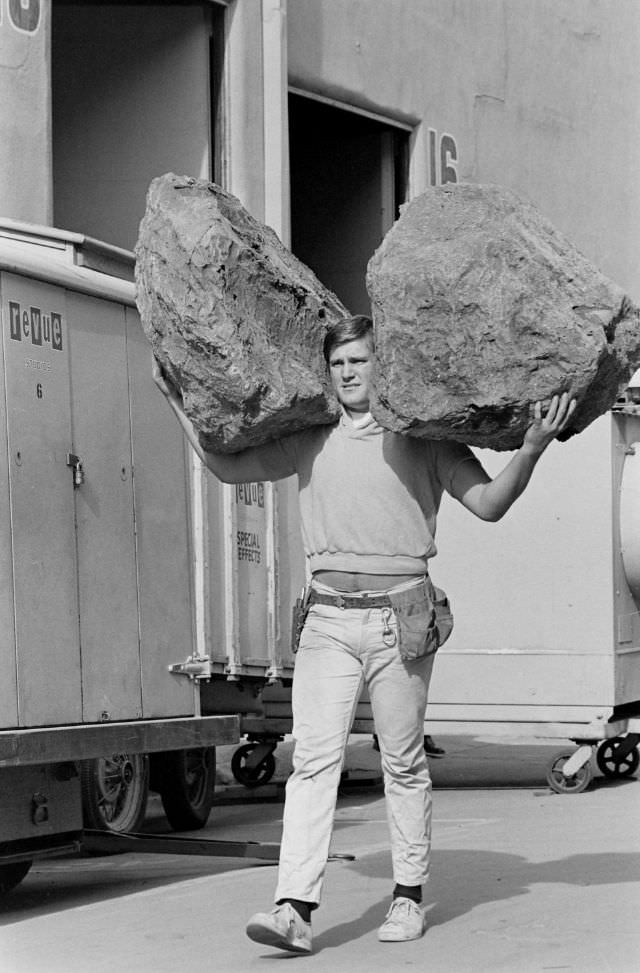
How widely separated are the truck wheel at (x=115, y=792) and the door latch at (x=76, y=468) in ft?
5.94

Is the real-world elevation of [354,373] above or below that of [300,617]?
above

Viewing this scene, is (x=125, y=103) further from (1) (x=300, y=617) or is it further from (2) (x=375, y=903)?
(2) (x=375, y=903)

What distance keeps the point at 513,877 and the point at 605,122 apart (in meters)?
13.9

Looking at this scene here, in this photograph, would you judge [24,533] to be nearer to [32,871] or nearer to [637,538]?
[32,871]

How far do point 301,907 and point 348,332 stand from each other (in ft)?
6.68

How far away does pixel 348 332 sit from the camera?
6.25m

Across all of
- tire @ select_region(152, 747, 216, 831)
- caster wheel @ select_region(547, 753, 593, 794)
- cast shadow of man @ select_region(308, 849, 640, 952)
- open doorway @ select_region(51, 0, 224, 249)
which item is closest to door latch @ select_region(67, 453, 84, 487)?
cast shadow of man @ select_region(308, 849, 640, 952)

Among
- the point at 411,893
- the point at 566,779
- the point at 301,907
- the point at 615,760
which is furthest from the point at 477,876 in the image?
the point at 615,760

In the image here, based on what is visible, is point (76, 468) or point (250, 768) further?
point (250, 768)

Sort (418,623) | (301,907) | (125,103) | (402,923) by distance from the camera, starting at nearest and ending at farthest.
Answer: (301,907) → (402,923) → (418,623) → (125,103)

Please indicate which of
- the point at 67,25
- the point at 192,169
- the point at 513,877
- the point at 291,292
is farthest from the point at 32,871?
the point at 67,25

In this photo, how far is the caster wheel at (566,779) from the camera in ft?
39.8

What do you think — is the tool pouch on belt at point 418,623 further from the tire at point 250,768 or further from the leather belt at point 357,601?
the tire at point 250,768

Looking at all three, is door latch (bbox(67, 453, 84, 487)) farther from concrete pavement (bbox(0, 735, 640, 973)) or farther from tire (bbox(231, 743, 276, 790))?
tire (bbox(231, 743, 276, 790))
